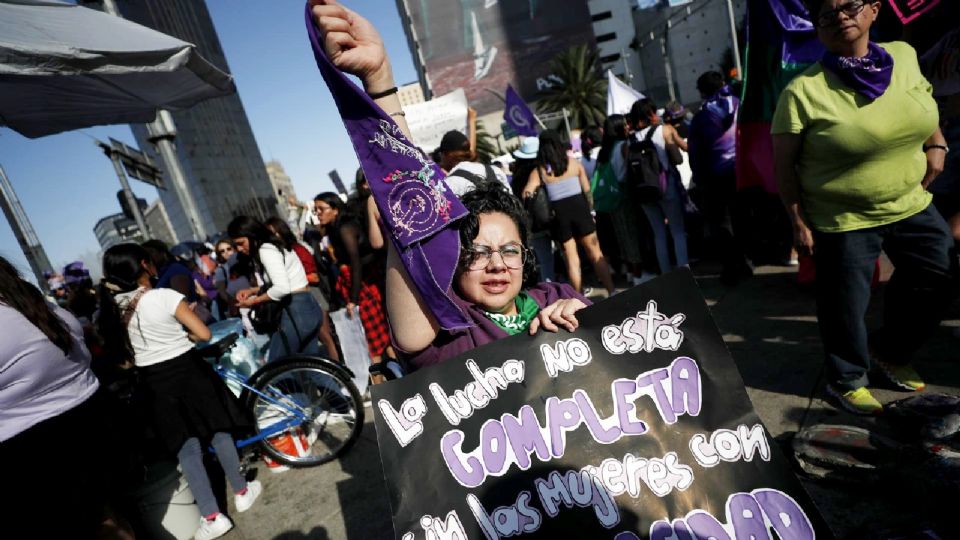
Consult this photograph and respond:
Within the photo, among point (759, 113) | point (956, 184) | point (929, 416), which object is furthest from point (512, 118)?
point (929, 416)

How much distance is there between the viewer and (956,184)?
8.31ft

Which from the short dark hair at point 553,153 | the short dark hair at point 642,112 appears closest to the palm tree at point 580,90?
the short dark hair at point 642,112

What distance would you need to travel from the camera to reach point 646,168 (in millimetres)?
4656

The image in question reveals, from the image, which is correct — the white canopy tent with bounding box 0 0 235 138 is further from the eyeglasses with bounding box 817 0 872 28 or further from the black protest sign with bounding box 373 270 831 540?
the eyeglasses with bounding box 817 0 872 28

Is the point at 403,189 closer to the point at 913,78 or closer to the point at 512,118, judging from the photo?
the point at 913,78

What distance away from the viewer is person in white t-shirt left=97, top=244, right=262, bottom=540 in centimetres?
283

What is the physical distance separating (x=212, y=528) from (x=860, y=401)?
3.68 metres

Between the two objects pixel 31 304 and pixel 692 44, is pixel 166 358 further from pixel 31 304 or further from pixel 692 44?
pixel 692 44

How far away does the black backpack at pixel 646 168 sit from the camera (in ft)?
15.3

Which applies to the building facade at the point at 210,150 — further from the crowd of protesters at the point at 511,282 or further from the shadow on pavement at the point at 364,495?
the shadow on pavement at the point at 364,495

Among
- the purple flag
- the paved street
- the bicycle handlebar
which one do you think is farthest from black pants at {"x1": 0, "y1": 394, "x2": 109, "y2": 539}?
the purple flag

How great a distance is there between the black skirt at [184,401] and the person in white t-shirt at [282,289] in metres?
0.96

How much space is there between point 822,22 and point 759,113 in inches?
47.1

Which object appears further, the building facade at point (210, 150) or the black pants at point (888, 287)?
the building facade at point (210, 150)
